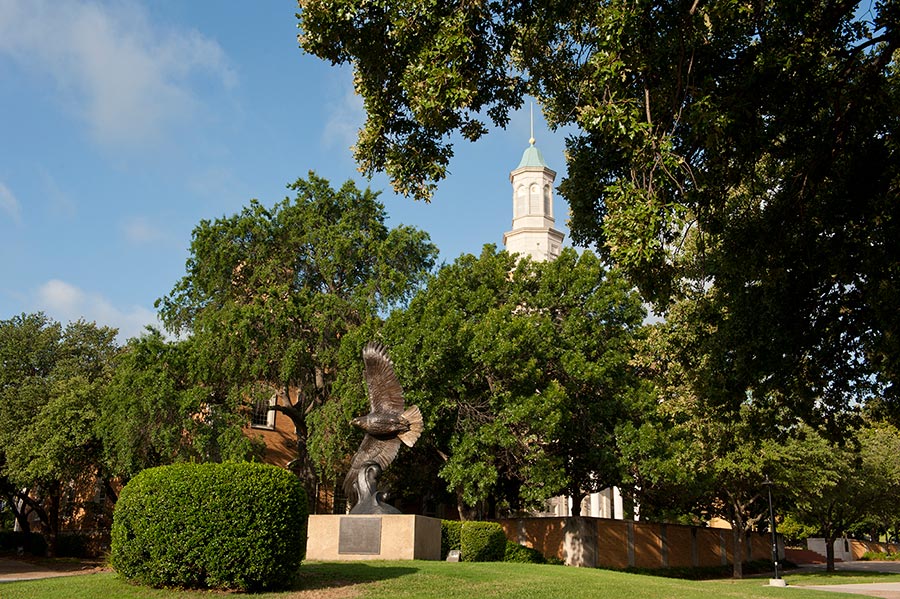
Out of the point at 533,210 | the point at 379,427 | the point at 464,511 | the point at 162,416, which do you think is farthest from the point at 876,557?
the point at 162,416

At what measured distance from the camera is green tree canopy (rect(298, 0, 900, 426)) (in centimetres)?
911

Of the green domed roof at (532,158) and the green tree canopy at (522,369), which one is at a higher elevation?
the green domed roof at (532,158)

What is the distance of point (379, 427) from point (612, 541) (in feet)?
46.0

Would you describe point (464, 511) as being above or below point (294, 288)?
below

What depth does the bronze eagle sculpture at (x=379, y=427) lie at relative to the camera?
1880cm

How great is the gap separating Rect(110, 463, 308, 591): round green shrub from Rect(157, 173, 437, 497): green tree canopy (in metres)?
14.2

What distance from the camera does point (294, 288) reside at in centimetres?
2975

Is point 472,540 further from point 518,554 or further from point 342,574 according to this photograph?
point 342,574

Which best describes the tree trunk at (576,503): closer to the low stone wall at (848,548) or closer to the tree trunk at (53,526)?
the tree trunk at (53,526)

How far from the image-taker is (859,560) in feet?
189

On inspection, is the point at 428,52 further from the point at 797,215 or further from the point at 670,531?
the point at 670,531

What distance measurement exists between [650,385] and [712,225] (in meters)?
13.9

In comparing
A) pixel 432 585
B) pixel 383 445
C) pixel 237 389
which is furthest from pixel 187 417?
pixel 432 585

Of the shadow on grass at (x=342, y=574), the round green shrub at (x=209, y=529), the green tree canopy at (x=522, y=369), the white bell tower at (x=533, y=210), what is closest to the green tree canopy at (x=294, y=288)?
the green tree canopy at (x=522, y=369)
